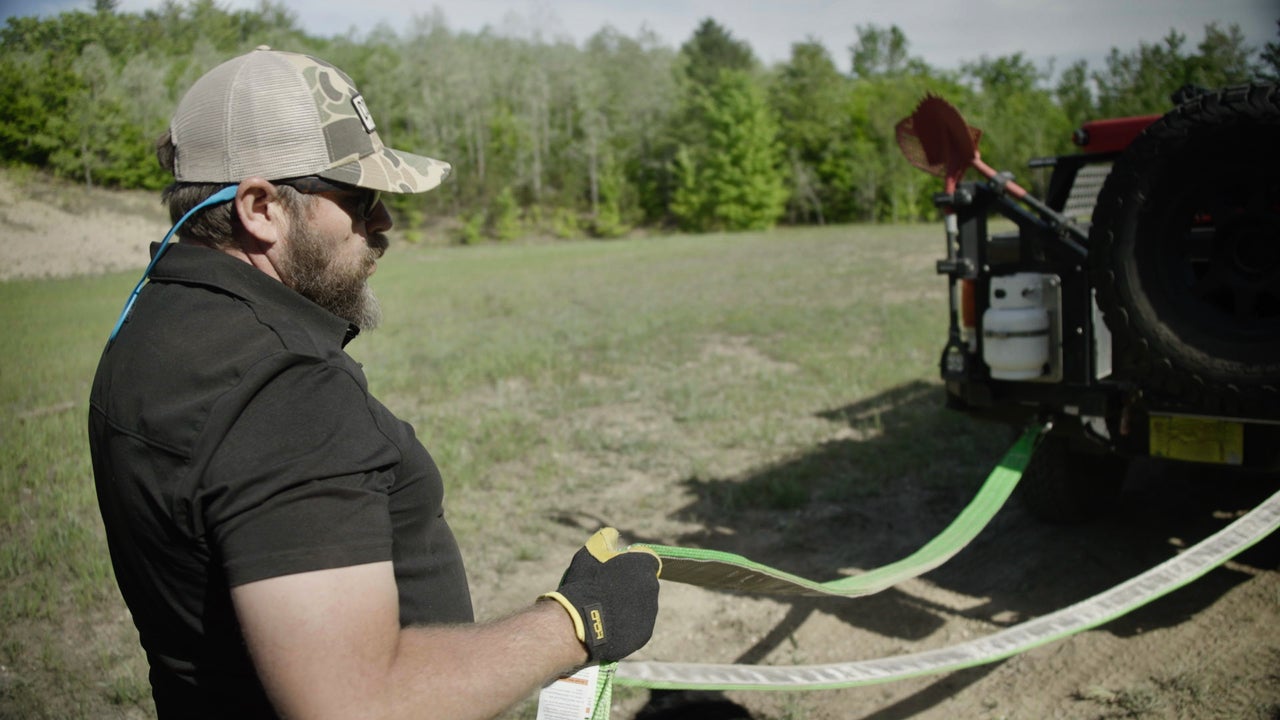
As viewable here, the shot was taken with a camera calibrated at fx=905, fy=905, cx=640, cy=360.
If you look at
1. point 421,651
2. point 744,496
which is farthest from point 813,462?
point 421,651

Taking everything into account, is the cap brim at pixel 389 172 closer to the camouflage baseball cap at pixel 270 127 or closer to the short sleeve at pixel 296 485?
the camouflage baseball cap at pixel 270 127

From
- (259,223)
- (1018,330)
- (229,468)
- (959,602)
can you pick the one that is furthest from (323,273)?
(959,602)

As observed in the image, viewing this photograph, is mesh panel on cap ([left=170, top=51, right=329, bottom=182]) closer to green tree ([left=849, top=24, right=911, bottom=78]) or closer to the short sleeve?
the short sleeve

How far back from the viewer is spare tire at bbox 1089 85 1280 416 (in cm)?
351

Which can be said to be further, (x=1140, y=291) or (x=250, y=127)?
(x=1140, y=291)

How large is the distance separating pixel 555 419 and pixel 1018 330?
532 centimetres

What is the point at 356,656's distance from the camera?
4.52ft

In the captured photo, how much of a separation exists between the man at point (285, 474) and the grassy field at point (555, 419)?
Answer: 2.30 meters

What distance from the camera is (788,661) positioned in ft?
13.8

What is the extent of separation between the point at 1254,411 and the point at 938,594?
1.79m

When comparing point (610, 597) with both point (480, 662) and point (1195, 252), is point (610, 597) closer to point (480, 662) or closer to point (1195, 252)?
point (480, 662)

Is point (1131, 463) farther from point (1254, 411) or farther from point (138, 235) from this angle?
point (138, 235)

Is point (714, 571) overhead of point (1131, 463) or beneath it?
overhead

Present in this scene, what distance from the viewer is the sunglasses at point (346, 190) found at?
5.58 feet
